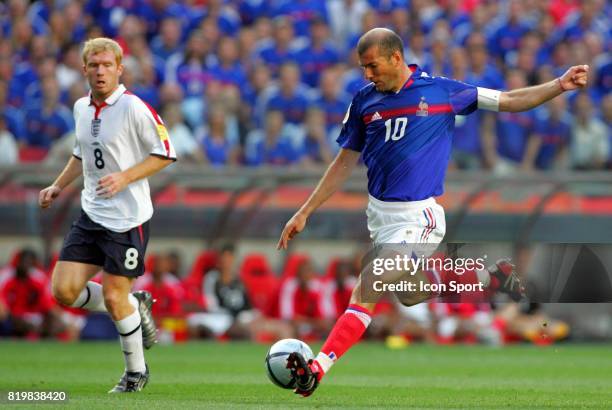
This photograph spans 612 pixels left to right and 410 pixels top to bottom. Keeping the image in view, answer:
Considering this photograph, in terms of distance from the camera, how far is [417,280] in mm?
8797

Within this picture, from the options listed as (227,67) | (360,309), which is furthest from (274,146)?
(360,309)

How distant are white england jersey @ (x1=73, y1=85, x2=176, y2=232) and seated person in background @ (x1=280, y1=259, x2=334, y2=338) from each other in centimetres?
814

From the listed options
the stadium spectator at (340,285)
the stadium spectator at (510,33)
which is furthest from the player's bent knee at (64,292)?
the stadium spectator at (510,33)

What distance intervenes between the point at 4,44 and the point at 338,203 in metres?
6.52

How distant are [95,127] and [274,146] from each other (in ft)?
30.6

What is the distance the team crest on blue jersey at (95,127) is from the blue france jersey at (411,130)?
1.98 metres

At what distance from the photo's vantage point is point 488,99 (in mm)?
8852

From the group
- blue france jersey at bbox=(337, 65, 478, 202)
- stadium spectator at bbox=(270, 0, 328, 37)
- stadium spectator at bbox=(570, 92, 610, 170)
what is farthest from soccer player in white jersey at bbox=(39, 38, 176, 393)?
stadium spectator at bbox=(270, 0, 328, 37)

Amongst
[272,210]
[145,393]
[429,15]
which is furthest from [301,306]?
[145,393]

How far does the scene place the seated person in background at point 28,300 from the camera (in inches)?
688

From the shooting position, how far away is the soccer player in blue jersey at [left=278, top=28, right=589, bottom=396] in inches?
344

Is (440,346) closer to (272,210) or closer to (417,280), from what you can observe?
(272,210)

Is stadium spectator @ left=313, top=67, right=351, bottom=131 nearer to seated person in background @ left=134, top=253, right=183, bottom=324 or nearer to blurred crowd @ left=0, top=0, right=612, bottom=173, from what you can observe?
blurred crowd @ left=0, top=0, right=612, bottom=173

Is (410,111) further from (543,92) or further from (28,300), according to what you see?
(28,300)
